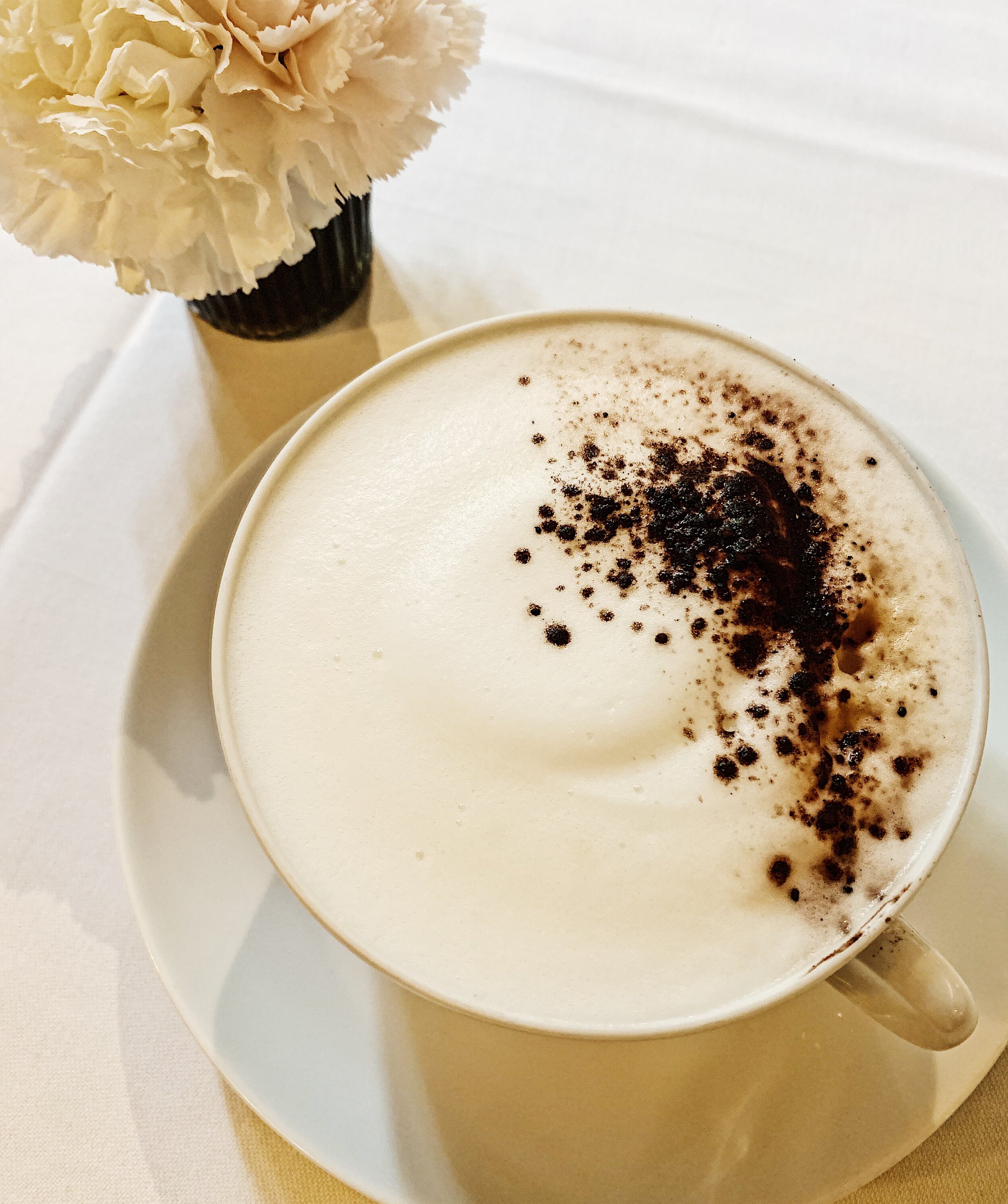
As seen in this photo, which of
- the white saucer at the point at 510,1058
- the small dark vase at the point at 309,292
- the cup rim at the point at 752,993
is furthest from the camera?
the small dark vase at the point at 309,292

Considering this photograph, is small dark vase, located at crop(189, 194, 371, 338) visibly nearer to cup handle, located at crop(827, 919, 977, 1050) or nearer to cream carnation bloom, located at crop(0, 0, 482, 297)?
Result: cream carnation bloom, located at crop(0, 0, 482, 297)

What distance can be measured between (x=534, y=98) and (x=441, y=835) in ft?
2.76

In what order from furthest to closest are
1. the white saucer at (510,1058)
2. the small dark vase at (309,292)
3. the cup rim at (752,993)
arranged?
the small dark vase at (309,292)
the white saucer at (510,1058)
the cup rim at (752,993)

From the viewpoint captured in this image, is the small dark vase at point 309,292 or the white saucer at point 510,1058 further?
the small dark vase at point 309,292

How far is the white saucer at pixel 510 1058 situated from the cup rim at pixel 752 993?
0.14 metres

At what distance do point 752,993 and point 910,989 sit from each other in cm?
9

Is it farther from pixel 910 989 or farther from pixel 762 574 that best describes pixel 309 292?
pixel 910 989

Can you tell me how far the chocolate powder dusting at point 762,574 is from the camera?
1.80ft

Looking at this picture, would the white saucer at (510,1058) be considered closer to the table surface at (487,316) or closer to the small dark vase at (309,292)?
the table surface at (487,316)

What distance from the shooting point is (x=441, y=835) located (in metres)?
0.55

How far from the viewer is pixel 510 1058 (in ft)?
2.15

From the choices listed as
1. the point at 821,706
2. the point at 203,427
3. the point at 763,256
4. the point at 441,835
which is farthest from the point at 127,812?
the point at 763,256

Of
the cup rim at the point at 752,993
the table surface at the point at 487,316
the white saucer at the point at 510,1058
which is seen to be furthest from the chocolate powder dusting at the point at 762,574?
the table surface at the point at 487,316

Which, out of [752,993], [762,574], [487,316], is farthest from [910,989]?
[487,316]
